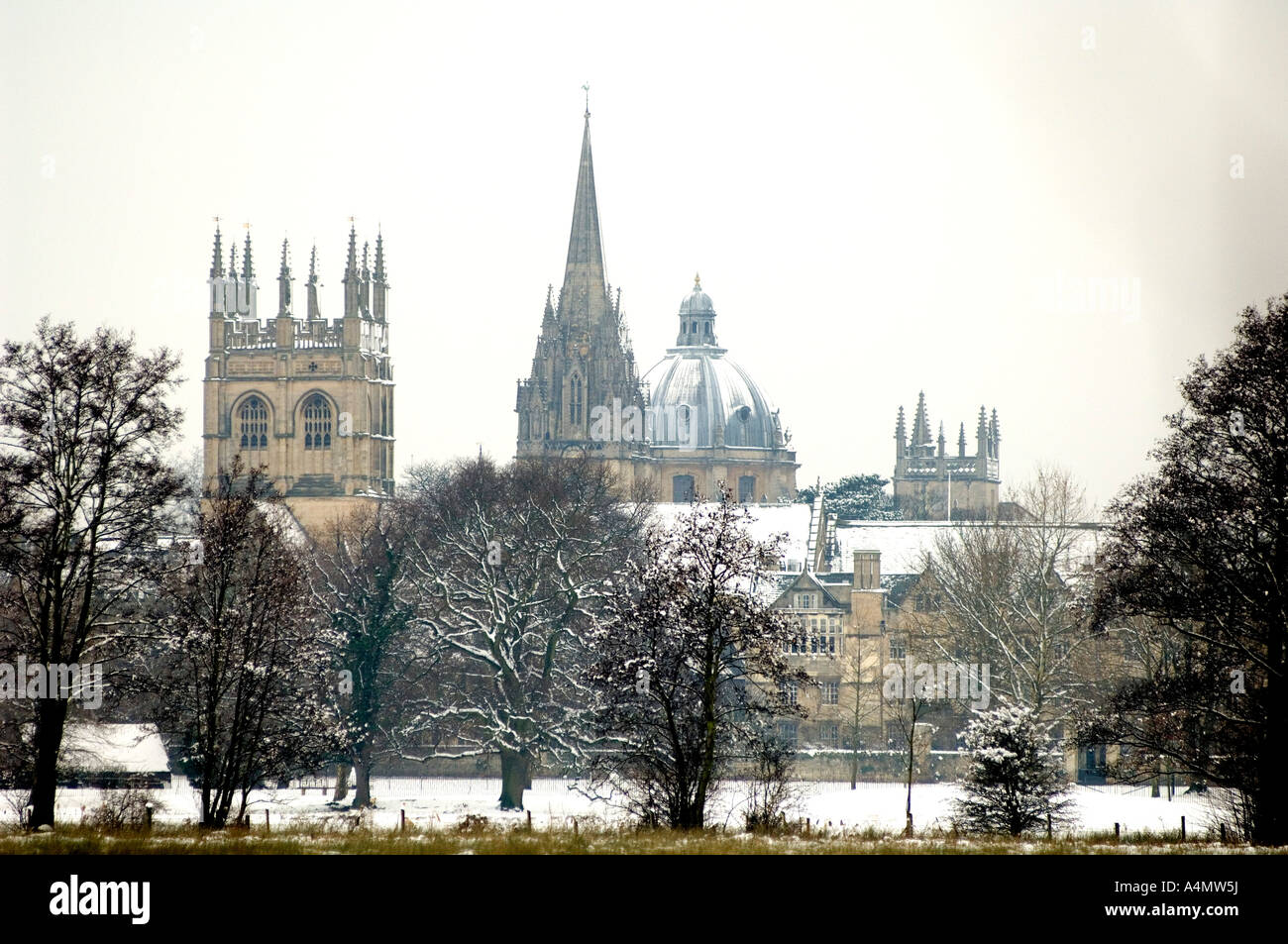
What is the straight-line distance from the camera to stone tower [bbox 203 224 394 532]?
118 metres

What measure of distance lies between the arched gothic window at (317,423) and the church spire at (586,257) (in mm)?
22316

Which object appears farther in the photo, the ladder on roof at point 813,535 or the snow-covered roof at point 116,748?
the ladder on roof at point 813,535

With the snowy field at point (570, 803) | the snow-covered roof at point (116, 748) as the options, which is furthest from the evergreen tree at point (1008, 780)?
the snow-covered roof at point (116, 748)

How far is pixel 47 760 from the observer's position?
2995 centimetres

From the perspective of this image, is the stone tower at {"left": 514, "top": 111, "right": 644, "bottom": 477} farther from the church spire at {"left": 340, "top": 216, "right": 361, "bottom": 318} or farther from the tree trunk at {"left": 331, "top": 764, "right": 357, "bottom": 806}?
the tree trunk at {"left": 331, "top": 764, "right": 357, "bottom": 806}

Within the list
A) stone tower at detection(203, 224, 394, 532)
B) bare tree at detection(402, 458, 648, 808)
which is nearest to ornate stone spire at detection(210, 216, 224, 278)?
stone tower at detection(203, 224, 394, 532)

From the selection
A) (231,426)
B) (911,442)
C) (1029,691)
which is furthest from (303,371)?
(1029,691)

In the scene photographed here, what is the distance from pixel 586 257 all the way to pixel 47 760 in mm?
108905

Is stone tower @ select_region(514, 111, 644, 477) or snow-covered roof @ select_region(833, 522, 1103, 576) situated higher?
stone tower @ select_region(514, 111, 644, 477)

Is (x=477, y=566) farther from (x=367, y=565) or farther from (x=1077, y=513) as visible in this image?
(x=1077, y=513)

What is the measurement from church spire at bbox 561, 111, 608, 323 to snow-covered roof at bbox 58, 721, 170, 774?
76.5 m

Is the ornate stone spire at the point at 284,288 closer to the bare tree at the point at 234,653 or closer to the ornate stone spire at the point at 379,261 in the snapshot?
the ornate stone spire at the point at 379,261

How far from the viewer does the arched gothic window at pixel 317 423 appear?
119 metres

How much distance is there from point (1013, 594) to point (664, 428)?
82.6 m
